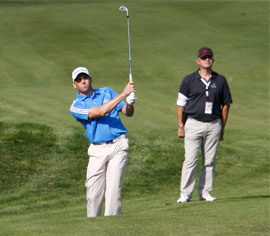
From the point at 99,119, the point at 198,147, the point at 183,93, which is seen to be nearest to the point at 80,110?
the point at 99,119

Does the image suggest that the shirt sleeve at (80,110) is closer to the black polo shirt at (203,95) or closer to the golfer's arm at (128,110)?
the golfer's arm at (128,110)

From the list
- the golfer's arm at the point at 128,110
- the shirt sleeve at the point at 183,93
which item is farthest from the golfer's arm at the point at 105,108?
the shirt sleeve at the point at 183,93

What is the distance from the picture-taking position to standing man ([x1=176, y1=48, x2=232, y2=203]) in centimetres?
890

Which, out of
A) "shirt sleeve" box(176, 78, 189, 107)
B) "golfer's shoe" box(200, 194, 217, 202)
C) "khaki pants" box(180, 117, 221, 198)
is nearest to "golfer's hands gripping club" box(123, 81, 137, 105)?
"shirt sleeve" box(176, 78, 189, 107)

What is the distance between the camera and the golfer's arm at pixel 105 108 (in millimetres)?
7070

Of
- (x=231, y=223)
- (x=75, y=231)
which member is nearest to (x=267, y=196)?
(x=231, y=223)

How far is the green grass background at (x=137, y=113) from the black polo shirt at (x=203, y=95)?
1.20 m

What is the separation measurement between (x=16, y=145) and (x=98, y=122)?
5.33 meters

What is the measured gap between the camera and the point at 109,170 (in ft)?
24.7

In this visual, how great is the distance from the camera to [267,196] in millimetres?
9430

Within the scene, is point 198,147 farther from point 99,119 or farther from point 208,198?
point 99,119

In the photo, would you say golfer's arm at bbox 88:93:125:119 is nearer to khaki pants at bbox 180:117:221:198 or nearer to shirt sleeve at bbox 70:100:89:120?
shirt sleeve at bbox 70:100:89:120

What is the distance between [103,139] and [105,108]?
0.45m

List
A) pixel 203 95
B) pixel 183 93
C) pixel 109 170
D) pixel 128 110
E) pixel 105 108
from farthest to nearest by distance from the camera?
pixel 183 93 → pixel 203 95 → pixel 109 170 → pixel 128 110 → pixel 105 108
